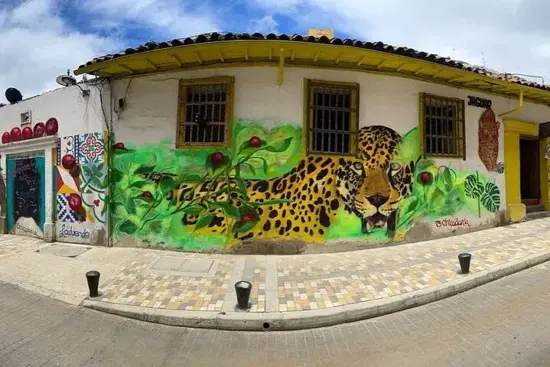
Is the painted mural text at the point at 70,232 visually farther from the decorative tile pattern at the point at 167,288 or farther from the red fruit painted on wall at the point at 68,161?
the decorative tile pattern at the point at 167,288

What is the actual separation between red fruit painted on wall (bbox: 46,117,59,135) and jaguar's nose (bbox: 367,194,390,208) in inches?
310

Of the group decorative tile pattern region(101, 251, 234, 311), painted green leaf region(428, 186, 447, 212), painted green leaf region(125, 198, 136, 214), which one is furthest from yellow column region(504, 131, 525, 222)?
painted green leaf region(125, 198, 136, 214)

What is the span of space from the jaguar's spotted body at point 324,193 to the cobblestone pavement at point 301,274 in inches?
22.8

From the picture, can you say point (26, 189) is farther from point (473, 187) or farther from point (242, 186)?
point (473, 187)

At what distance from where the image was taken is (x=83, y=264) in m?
6.02

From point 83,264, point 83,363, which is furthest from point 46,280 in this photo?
point 83,363

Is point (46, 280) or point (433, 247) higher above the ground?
point (433, 247)

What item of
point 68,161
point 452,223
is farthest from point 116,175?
point 452,223

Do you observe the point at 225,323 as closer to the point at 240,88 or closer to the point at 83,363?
the point at 83,363

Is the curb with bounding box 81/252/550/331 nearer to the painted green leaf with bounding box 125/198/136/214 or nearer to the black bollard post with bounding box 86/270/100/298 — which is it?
the black bollard post with bounding box 86/270/100/298

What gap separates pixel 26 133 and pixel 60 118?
173 centimetres

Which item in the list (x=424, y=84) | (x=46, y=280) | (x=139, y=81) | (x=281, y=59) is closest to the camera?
(x=46, y=280)

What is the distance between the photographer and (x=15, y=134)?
9.09 m

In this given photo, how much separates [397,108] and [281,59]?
9.61ft
